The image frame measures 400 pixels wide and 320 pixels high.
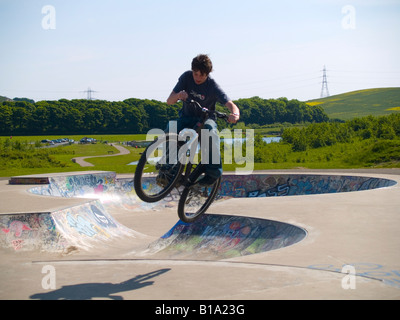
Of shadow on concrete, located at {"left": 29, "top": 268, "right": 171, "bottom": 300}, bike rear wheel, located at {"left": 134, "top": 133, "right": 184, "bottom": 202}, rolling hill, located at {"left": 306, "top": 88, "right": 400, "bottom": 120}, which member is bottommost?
shadow on concrete, located at {"left": 29, "top": 268, "right": 171, "bottom": 300}

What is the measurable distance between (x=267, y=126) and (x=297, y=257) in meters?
87.8

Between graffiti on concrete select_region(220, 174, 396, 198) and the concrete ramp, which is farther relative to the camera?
graffiti on concrete select_region(220, 174, 396, 198)

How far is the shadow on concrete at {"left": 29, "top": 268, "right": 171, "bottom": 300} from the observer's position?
661cm

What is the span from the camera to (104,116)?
98.9 metres

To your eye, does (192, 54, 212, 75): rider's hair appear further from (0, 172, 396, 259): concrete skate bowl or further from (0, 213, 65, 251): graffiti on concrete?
(0, 213, 65, 251): graffiti on concrete

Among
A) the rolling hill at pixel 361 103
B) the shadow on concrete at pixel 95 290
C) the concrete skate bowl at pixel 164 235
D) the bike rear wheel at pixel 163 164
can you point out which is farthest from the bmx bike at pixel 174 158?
the rolling hill at pixel 361 103

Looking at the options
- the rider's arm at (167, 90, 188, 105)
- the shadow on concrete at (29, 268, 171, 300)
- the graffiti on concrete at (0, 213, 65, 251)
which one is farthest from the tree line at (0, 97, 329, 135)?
the shadow on concrete at (29, 268, 171, 300)

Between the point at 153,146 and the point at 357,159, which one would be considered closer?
the point at 153,146
